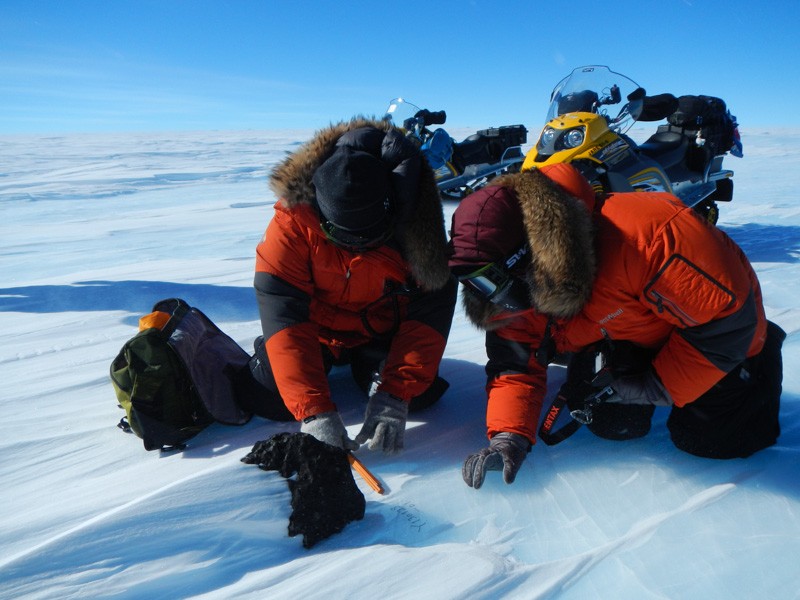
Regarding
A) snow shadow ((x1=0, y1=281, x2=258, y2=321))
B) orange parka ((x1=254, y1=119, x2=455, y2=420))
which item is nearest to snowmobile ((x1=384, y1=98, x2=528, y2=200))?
snow shadow ((x1=0, y1=281, x2=258, y2=321))

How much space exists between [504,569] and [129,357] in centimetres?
138

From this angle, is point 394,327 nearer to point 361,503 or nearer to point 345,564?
point 361,503

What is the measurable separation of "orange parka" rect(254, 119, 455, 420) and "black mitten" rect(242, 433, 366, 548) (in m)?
0.17

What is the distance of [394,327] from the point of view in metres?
2.04

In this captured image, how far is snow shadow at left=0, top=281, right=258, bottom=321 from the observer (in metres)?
3.45

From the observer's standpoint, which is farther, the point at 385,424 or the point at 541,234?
the point at 385,424

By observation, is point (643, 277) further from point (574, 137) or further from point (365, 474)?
point (574, 137)

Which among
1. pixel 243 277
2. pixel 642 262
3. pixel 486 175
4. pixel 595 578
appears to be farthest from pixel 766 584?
pixel 486 175

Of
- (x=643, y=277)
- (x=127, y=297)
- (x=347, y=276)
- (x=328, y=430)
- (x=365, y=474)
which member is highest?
(x=643, y=277)

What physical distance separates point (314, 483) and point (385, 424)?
1.16ft

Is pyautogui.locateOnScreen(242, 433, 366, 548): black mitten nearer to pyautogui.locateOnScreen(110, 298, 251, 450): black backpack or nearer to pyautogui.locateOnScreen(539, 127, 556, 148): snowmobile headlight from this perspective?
pyautogui.locateOnScreen(110, 298, 251, 450): black backpack

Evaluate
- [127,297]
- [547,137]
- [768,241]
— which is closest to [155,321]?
[127,297]

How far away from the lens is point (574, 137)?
3.21 metres

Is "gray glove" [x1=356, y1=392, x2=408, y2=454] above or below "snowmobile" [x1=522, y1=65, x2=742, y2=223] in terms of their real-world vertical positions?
below
